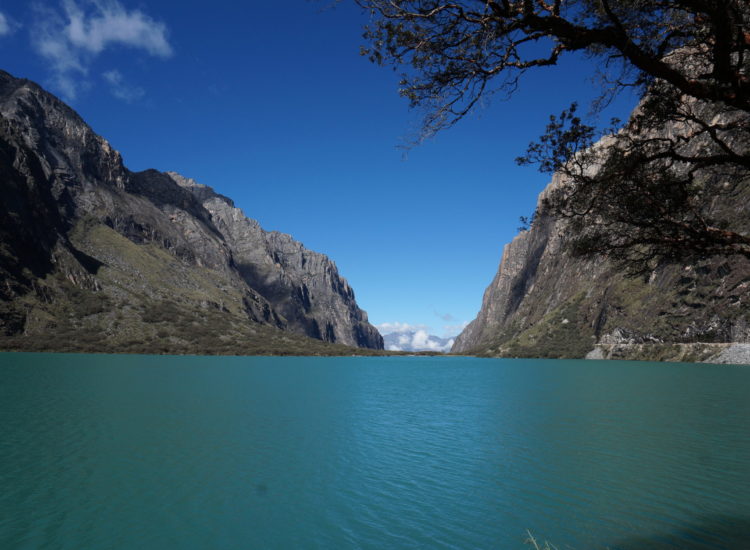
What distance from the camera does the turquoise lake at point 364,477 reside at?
67.5ft

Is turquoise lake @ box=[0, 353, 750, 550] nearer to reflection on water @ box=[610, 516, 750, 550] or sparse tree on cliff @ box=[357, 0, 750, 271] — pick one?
reflection on water @ box=[610, 516, 750, 550]

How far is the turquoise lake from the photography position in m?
20.6

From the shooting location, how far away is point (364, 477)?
96.0 feet

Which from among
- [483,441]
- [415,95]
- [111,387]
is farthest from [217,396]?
[415,95]

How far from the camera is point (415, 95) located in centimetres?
1274

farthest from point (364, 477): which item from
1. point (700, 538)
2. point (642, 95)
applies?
point (642, 95)

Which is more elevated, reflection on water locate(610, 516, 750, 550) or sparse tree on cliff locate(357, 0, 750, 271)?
sparse tree on cliff locate(357, 0, 750, 271)

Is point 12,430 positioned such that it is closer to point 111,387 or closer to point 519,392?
point 111,387

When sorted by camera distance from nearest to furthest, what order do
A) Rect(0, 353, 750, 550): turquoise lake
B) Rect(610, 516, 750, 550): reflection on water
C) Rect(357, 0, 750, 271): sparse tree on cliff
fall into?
1. Rect(357, 0, 750, 271): sparse tree on cliff
2. Rect(610, 516, 750, 550): reflection on water
3. Rect(0, 353, 750, 550): turquoise lake

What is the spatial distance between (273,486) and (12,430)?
27.4 m

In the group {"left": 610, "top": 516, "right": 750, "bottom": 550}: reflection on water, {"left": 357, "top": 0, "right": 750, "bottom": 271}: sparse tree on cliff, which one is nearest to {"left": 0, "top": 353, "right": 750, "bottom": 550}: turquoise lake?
{"left": 610, "top": 516, "right": 750, "bottom": 550}: reflection on water

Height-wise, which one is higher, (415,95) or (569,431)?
(415,95)

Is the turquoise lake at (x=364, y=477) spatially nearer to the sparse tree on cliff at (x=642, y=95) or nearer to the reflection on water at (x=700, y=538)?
the reflection on water at (x=700, y=538)

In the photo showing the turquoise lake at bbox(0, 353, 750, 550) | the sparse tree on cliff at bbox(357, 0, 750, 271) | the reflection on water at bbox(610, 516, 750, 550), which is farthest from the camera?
the turquoise lake at bbox(0, 353, 750, 550)
